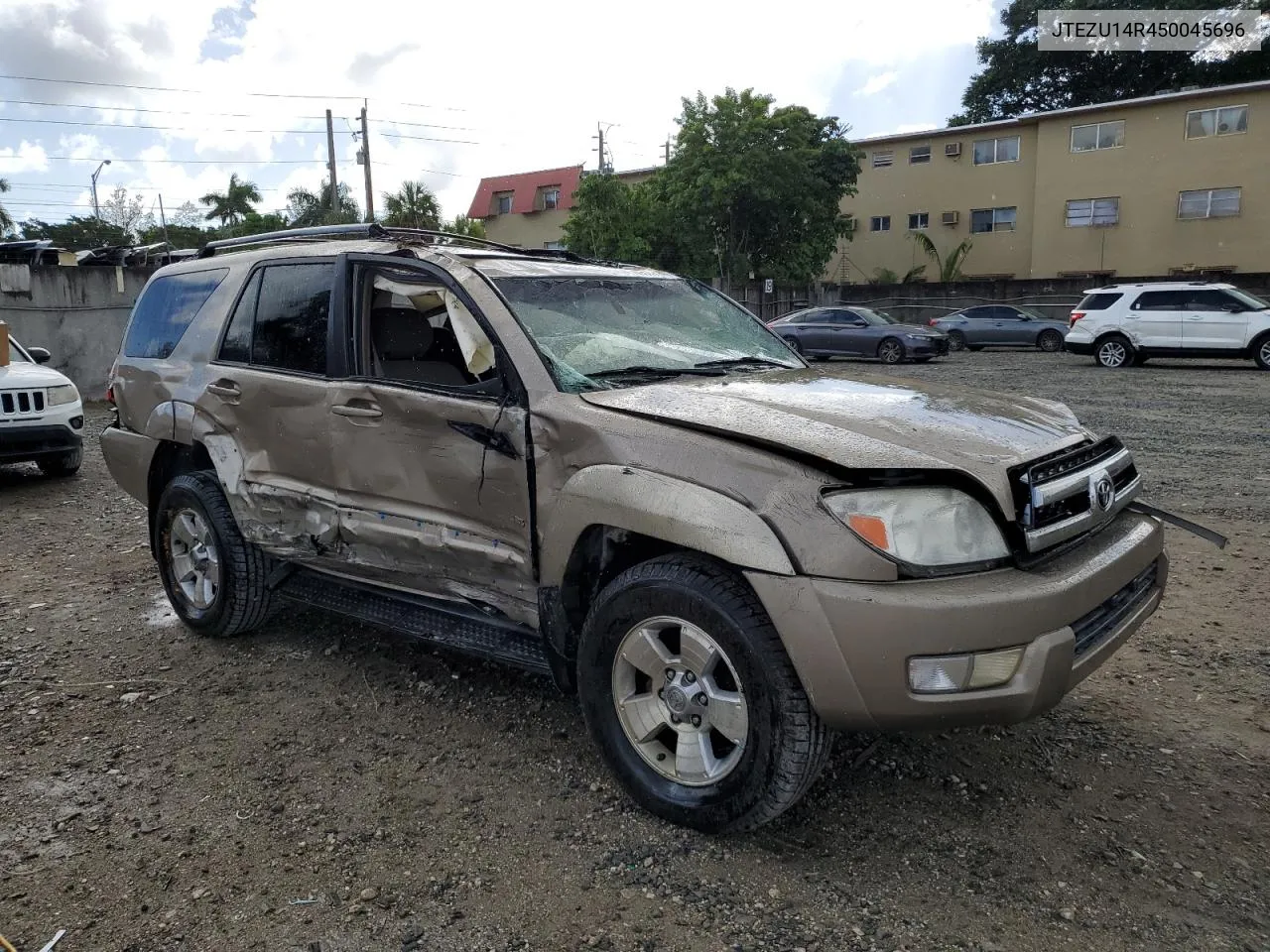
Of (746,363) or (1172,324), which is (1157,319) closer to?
(1172,324)

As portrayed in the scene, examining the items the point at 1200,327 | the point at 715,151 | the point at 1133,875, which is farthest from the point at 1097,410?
the point at 715,151

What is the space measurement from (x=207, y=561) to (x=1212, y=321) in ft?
59.5

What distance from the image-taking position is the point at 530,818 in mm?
2990

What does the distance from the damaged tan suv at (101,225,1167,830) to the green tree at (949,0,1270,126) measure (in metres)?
45.5

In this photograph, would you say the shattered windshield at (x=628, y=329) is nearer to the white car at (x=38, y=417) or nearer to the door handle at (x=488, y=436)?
the door handle at (x=488, y=436)

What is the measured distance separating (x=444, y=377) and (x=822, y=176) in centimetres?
3329

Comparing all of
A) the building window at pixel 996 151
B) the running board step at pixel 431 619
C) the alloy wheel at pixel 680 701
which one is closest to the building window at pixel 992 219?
the building window at pixel 996 151

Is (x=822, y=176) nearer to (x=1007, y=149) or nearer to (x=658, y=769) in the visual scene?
(x=1007, y=149)

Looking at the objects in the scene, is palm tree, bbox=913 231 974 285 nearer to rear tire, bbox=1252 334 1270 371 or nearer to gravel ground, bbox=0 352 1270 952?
rear tire, bbox=1252 334 1270 371

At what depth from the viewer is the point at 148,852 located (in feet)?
9.28

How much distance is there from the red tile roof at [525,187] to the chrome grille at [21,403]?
39617mm

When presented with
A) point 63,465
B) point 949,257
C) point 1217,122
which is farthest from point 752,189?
point 63,465

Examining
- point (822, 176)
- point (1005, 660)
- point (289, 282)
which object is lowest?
point (1005, 660)

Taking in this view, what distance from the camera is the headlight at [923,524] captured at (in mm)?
2513
